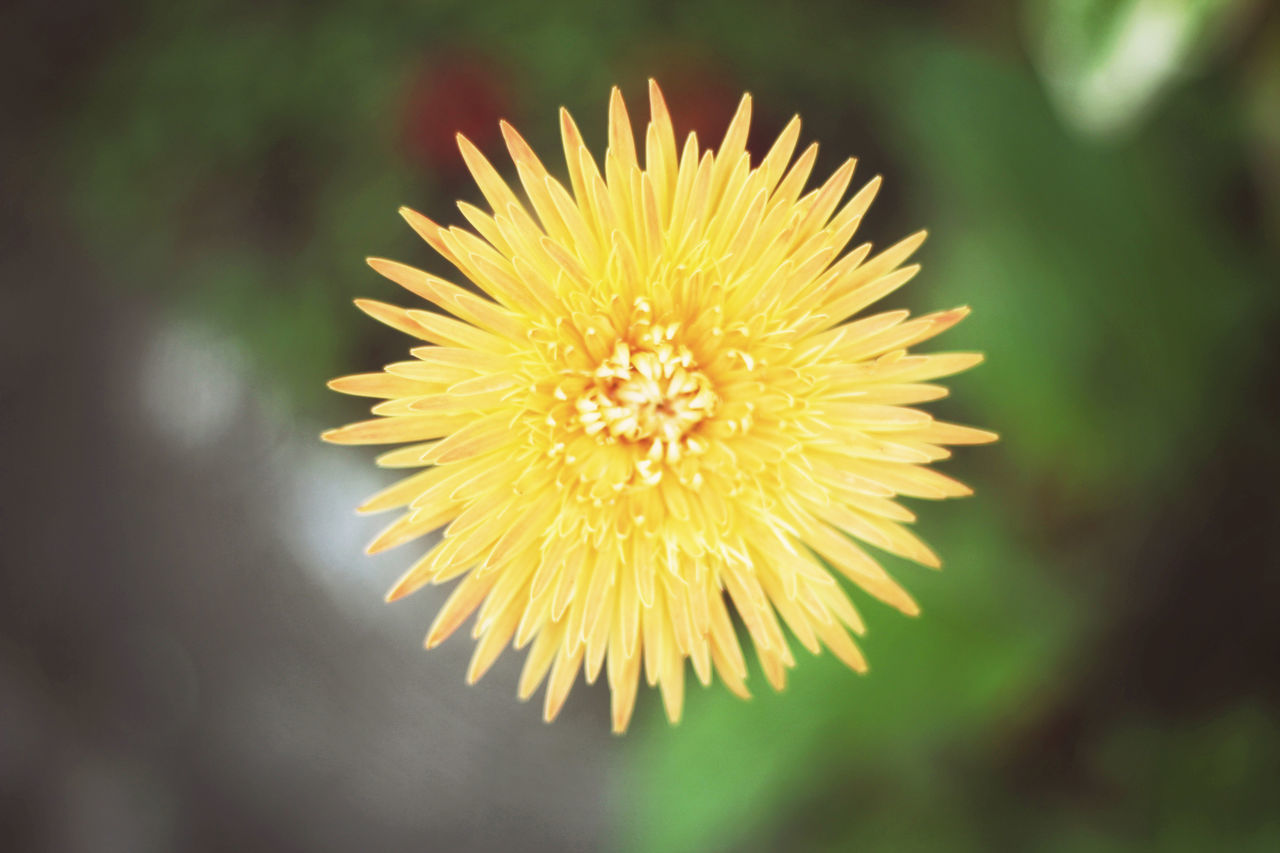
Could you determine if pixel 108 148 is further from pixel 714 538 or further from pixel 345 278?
pixel 714 538

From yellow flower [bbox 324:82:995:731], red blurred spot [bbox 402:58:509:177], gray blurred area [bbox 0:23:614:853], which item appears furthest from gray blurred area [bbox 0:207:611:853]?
yellow flower [bbox 324:82:995:731]

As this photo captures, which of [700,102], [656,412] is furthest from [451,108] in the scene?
[656,412]

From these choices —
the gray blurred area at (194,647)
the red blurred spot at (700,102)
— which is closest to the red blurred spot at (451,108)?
the red blurred spot at (700,102)

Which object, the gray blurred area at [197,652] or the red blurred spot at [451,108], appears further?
the gray blurred area at [197,652]

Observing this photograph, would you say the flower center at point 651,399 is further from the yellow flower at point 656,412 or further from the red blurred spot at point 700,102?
the red blurred spot at point 700,102

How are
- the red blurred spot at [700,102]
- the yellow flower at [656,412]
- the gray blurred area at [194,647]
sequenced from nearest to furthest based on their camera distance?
the yellow flower at [656,412] < the red blurred spot at [700,102] < the gray blurred area at [194,647]

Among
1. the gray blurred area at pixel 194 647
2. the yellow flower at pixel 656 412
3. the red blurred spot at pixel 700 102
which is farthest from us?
the gray blurred area at pixel 194 647

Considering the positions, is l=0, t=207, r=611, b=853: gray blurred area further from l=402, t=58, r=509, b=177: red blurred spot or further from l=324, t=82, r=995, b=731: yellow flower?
l=324, t=82, r=995, b=731: yellow flower

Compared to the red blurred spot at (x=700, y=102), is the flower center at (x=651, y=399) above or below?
below

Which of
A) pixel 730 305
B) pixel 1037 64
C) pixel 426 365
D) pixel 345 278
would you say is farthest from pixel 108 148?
pixel 1037 64
